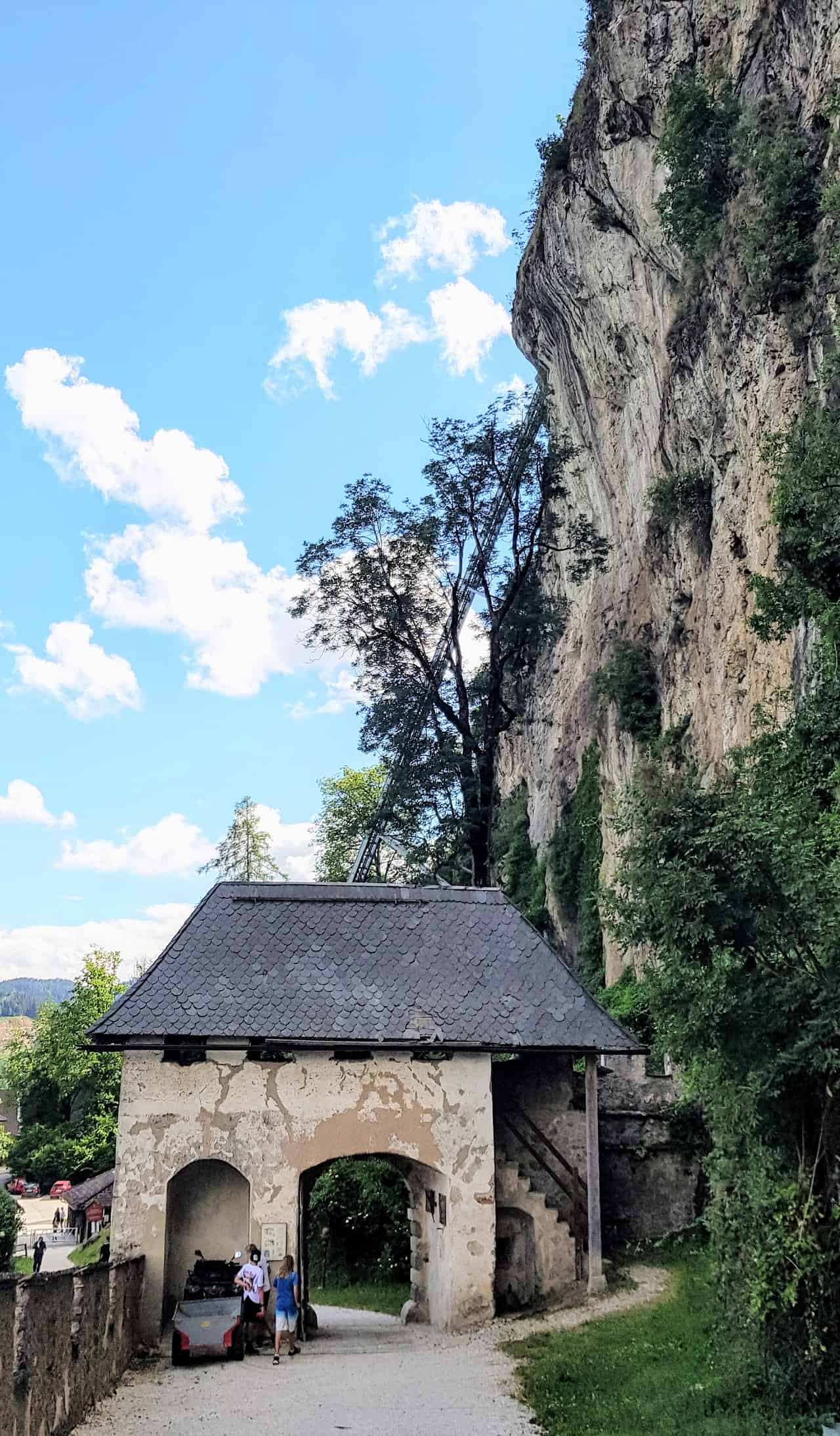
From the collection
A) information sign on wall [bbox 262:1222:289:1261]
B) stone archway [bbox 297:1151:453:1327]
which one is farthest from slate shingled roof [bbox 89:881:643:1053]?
information sign on wall [bbox 262:1222:289:1261]

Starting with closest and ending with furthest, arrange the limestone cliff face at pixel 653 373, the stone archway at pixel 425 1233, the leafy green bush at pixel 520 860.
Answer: the stone archway at pixel 425 1233 → the limestone cliff face at pixel 653 373 → the leafy green bush at pixel 520 860

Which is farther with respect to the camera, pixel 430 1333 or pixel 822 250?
pixel 822 250

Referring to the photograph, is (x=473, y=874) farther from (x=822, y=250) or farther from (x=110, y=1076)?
(x=110, y=1076)

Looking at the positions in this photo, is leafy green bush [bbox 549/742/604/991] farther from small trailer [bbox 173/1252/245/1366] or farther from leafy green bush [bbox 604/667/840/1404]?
leafy green bush [bbox 604/667/840/1404]

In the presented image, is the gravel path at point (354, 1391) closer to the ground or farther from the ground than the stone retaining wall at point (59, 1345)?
closer to the ground

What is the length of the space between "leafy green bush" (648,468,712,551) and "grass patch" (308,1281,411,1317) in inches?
669

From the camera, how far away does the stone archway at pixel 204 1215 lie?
16.7 meters

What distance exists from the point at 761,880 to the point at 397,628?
2089 centimetres

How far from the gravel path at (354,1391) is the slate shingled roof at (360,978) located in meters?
4.10

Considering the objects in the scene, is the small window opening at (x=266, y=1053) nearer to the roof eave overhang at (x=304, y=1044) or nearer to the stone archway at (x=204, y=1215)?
the roof eave overhang at (x=304, y=1044)

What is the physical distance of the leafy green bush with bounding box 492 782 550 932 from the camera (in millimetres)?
35500

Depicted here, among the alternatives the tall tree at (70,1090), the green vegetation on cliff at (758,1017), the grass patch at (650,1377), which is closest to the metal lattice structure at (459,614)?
the grass patch at (650,1377)

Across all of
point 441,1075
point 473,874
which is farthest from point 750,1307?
point 473,874

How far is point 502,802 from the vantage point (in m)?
45.0
